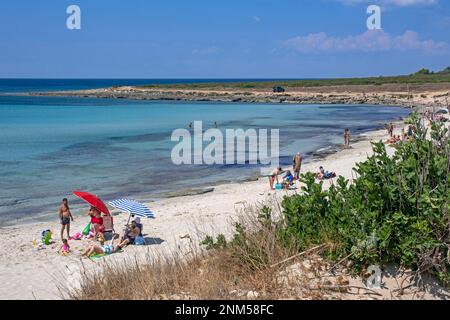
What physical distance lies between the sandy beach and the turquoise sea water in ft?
6.46

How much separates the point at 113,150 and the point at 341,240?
2704 centimetres

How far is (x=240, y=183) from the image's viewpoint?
2055cm

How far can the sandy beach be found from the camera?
372 inches

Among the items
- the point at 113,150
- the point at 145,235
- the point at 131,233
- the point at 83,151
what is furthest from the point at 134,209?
the point at 83,151

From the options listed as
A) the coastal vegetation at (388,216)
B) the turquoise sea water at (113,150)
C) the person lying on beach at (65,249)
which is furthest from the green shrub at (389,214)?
the turquoise sea water at (113,150)

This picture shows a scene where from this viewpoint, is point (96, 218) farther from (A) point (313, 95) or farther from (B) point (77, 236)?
(A) point (313, 95)

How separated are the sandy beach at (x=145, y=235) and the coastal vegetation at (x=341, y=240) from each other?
1.14 m

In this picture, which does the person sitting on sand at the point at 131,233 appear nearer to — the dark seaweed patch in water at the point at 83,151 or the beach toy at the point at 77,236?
the beach toy at the point at 77,236

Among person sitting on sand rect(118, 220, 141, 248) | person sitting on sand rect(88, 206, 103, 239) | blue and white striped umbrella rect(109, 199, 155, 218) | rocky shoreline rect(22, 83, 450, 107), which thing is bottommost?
person sitting on sand rect(118, 220, 141, 248)

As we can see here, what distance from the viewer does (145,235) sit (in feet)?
42.8

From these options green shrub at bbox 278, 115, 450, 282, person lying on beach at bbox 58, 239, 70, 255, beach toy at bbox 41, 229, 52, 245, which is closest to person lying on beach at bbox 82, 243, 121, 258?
person lying on beach at bbox 58, 239, 70, 255

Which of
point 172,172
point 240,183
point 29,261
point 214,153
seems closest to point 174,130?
point 214,153

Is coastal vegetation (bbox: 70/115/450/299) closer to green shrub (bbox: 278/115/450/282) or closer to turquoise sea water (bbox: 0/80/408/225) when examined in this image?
green shrub (bbox: 278/115/450/282)

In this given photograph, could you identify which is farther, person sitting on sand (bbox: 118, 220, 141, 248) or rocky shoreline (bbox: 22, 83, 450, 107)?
rocky shoreline (bbox: 22, 83, 450, 107)
